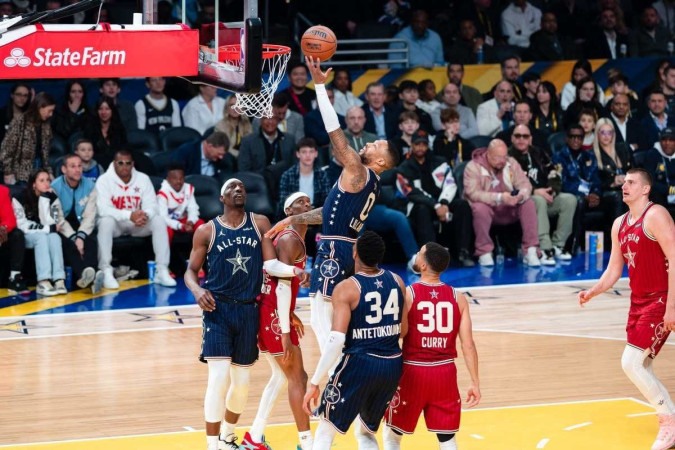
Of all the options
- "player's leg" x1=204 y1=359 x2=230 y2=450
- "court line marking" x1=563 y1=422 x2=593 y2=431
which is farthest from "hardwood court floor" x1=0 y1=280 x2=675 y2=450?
"player's leg" x1=204 y1=359 x2=230 y2=450

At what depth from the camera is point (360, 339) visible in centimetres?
718

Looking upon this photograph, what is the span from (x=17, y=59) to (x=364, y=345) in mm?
2811

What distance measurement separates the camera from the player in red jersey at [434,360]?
730 centimetres

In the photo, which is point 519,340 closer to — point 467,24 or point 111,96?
point 111,96

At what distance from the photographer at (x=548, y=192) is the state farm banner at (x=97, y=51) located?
8.52 meters

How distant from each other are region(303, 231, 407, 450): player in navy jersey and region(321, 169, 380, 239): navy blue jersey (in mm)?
1212

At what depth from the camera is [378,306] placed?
7152 mm

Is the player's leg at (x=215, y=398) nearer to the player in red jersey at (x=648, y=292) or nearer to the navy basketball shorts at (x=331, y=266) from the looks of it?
the navy basketball shorts at (x=331, y=266)

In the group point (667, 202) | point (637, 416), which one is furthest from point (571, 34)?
point (637, 416)

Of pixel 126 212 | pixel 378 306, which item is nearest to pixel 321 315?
pixel 378 306

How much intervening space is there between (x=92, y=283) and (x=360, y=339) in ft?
24.1

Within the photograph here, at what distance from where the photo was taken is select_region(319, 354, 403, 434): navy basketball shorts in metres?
7.14

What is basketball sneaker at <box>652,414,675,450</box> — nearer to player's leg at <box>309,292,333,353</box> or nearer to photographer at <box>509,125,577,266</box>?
player's leg at <box>309,292,333,353</box>

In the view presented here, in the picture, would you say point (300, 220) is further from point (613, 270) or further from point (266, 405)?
point (613, 270)
